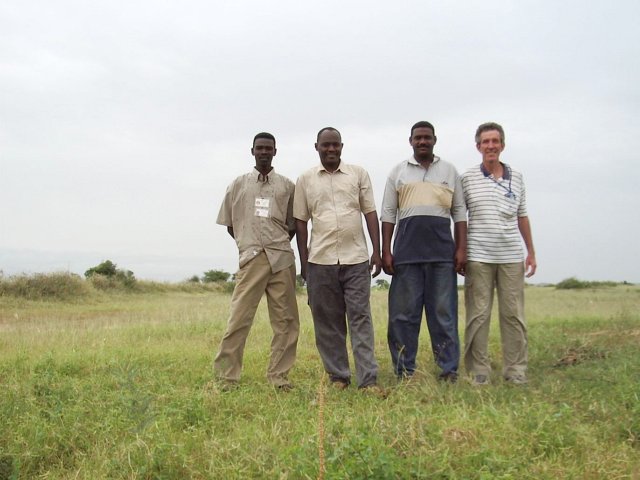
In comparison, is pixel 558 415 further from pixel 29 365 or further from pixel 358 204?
pixel 29 365

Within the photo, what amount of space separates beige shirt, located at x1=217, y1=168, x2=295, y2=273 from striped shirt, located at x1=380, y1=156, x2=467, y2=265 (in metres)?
0.83

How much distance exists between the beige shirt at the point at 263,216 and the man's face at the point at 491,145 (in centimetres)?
165

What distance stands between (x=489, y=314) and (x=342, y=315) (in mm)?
1232

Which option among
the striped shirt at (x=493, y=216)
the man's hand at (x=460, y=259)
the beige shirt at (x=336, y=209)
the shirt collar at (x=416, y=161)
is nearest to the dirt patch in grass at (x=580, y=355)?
the striped shirt at (x=493, y=216)

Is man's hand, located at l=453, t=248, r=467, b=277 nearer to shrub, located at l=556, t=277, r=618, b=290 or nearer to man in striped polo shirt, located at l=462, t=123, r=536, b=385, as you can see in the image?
man in striped polo shirt, located at l=462, t=123, r=536, b=385

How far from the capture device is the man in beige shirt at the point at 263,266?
4.77 metres

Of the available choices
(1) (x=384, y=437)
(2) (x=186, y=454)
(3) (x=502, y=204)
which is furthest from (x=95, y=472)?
(3) (x=502, y=204)

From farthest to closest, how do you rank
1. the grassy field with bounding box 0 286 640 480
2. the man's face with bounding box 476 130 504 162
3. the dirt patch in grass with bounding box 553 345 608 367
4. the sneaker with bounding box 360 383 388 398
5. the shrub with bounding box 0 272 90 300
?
1. the shrub with bounding box 0 272 90 300
2. the dirt patch in grass with bounding box 553 345 608 367
3. the man's face with bounding box 476 130 504 162
4. the sneaker with bounding box 360 383 388 398
5. the grassy field with bounding box 0 286 640 480

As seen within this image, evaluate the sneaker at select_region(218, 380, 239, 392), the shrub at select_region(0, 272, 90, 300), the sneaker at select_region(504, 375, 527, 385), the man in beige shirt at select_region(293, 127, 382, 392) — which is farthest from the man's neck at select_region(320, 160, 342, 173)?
the shrub at select_region(0, 272, 90, 300)

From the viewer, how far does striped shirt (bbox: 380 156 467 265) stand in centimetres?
468

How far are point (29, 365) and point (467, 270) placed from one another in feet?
13.4

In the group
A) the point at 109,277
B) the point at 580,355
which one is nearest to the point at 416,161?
the point at 580,355

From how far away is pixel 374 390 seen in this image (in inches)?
167

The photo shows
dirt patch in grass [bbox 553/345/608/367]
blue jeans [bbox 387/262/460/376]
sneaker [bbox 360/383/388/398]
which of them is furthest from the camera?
dirt patch in grass [bbox 553/345/608/367]
